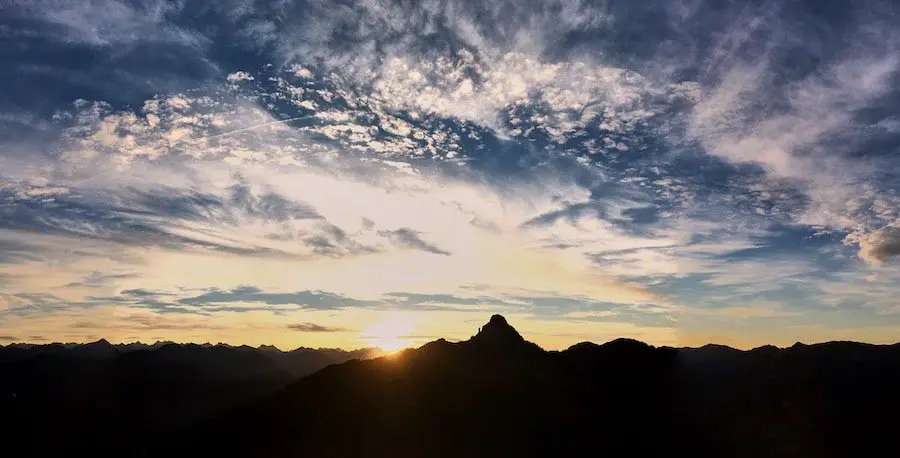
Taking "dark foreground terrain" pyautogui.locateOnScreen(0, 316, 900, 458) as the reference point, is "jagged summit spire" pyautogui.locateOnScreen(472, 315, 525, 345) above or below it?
above

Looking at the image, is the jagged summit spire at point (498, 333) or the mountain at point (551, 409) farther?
the jagged summit spire at point (498, 333)

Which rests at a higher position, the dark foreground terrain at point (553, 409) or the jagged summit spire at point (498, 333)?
the jagged summit spire at point (498, 333)

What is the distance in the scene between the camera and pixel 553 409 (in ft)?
436

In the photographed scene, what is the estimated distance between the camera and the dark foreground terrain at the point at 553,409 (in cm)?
12294

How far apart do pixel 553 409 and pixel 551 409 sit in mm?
610

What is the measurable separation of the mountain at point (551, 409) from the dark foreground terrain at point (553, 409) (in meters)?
0.38

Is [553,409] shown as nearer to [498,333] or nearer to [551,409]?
[551,409]

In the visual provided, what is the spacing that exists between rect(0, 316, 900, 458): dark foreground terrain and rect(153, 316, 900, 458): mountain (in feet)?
1.26

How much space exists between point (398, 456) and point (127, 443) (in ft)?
400

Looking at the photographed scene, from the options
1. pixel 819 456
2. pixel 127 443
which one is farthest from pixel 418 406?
pixel 127 443

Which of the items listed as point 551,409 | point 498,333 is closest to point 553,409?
point 551,409

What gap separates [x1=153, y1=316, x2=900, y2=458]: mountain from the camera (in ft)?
403

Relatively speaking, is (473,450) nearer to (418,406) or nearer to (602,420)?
(418,406)

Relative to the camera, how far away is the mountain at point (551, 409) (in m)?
123
